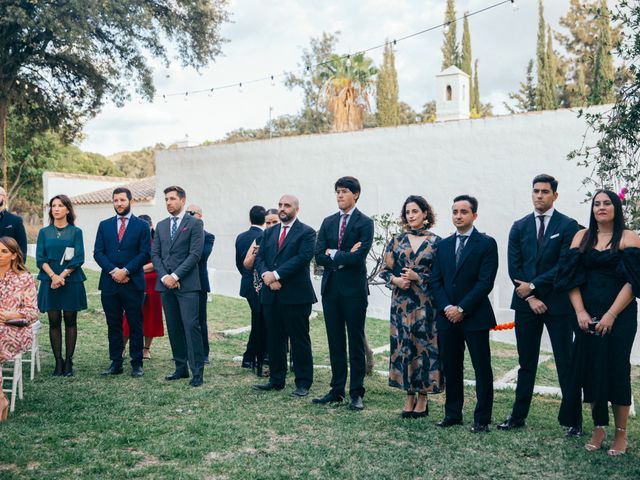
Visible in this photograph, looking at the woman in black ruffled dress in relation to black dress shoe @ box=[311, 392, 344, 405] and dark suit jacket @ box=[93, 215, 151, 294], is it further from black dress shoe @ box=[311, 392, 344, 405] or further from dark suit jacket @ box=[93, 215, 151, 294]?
dark suit jacket @ box=[93, 215, 151, 294]

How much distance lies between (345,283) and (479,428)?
1.78m

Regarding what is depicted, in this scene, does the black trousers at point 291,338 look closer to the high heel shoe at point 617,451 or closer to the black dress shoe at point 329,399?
the black dress shoe at point 329,399

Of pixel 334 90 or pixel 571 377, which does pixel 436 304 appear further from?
pixel 334 90

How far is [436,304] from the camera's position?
20.4 feet

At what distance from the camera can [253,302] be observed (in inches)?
342

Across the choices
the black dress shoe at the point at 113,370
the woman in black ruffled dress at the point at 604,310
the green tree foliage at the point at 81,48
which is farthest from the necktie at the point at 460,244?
the green tree foliage at the point at 81,48

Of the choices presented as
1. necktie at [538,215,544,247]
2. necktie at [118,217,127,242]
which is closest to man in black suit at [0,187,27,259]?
necktie at [118,217,127,242]

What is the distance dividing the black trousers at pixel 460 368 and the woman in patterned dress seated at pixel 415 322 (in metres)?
0.17

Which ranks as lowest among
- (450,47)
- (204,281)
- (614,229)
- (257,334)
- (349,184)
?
(257,334)

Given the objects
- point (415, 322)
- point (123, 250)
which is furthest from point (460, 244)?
point (123, 250)

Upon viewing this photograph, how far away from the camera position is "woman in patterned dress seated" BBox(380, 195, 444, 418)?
6.33m

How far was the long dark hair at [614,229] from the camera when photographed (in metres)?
5.38

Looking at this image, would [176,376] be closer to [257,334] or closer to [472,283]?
[257,334]

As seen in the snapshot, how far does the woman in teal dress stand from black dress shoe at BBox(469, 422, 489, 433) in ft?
14.3
